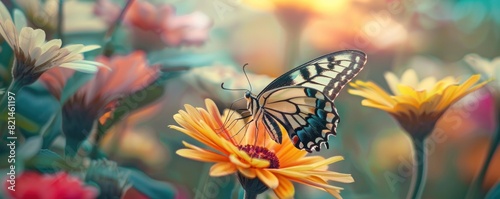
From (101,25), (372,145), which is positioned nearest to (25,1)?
(101,25)

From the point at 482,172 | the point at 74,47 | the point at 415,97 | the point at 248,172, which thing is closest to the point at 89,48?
the point at 74,47

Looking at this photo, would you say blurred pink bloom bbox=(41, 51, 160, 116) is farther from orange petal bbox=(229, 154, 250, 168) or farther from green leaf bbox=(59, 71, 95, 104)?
orange petal bbox=(229, 154, 250, 168)

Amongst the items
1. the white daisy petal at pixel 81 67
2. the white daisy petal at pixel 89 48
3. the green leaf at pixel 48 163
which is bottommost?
the green leaf at pixel 48 163

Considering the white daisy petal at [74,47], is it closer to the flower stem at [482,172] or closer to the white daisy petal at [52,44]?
the white daisy petal at [52,44]

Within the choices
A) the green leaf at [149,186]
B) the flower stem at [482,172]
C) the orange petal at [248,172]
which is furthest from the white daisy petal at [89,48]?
the flower stem at [482,172]

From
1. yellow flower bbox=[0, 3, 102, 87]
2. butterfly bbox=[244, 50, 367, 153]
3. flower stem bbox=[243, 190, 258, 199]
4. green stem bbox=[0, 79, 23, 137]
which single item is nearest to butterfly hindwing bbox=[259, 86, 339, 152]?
butterfly bbox=[244, 50, 367, 153]

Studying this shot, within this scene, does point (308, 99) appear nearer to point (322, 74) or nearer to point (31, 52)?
point (322, 74)

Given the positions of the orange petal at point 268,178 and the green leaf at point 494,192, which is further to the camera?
the green leaf at point 494,192
